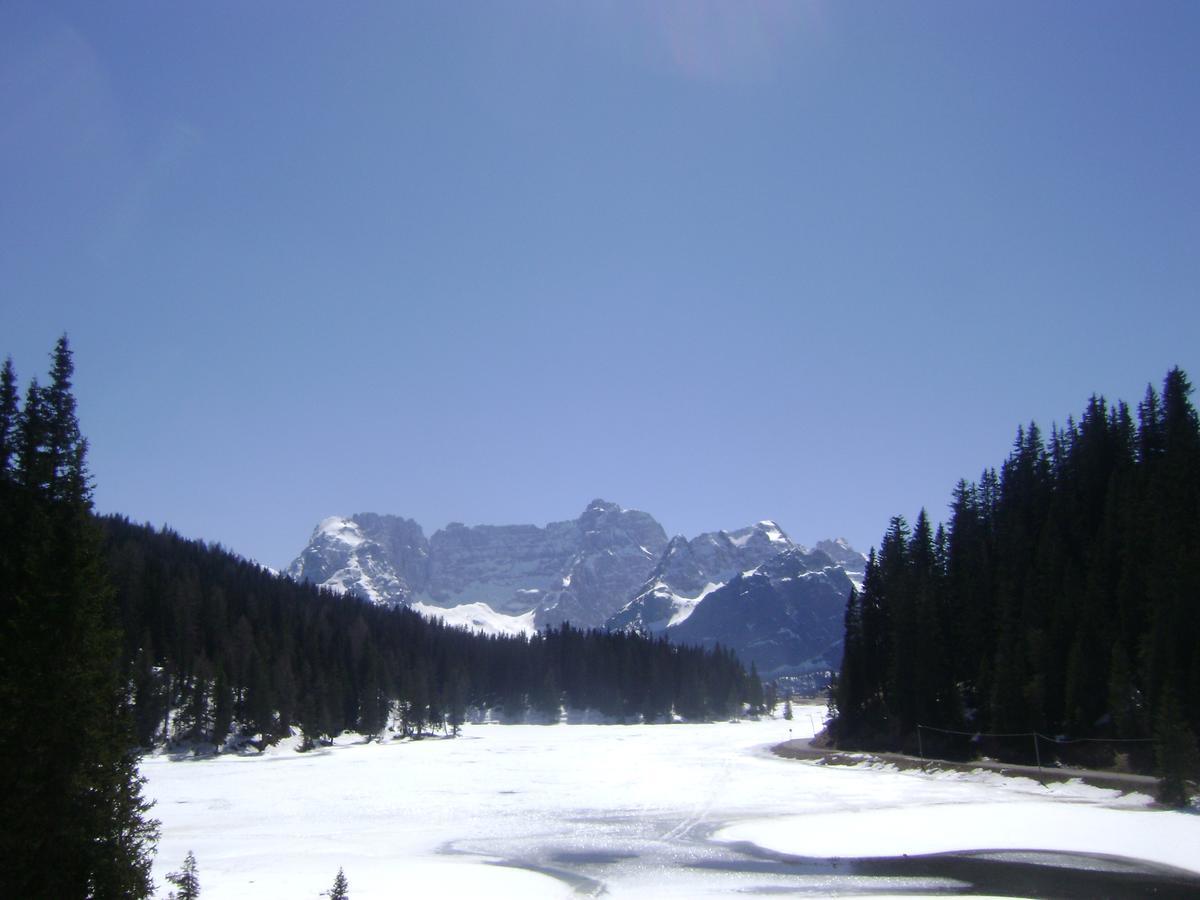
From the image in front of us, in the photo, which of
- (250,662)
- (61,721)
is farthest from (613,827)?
(250,662)

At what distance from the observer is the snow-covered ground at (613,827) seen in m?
29.4

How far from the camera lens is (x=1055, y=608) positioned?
75.4 m

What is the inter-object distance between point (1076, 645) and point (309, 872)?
57978 mm

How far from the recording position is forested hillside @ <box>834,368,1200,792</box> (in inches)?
2324

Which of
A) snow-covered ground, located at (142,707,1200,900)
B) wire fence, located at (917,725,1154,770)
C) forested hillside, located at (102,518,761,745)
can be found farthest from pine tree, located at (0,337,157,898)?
forested hillside, located at (102,518,761,745)

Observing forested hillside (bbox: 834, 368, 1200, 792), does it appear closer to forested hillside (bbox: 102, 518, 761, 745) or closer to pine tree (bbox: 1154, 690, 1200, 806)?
pine tree (bbox: 1154, 690, 1200, 806)

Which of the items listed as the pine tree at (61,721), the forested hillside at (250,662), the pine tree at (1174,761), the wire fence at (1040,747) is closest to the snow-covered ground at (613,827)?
the pine tree at (1174,761)

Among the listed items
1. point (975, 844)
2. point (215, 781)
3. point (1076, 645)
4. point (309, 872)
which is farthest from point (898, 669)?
point (309, 872)

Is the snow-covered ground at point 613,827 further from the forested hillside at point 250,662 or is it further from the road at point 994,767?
the forested hillside at point 250,662

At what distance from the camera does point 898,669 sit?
84.2m

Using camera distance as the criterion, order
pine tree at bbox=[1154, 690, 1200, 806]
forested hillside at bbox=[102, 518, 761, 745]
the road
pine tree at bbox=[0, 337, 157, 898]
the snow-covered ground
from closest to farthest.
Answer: pine tree at bbox=[0, 337, 157, 898], the snow-covered ground, pine tree at bbox=[1154, 690, 1200, 806], the road, forested hillside at bbox=[102, 518, 761, 745]

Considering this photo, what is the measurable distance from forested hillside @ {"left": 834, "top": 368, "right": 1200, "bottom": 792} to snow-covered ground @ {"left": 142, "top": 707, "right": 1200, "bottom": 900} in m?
8.88

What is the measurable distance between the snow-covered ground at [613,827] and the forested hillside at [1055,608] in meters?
8.88

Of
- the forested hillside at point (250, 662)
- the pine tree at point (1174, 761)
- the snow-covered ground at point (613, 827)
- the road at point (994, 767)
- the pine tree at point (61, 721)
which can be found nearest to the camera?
the pine tree at point (61, 721)
